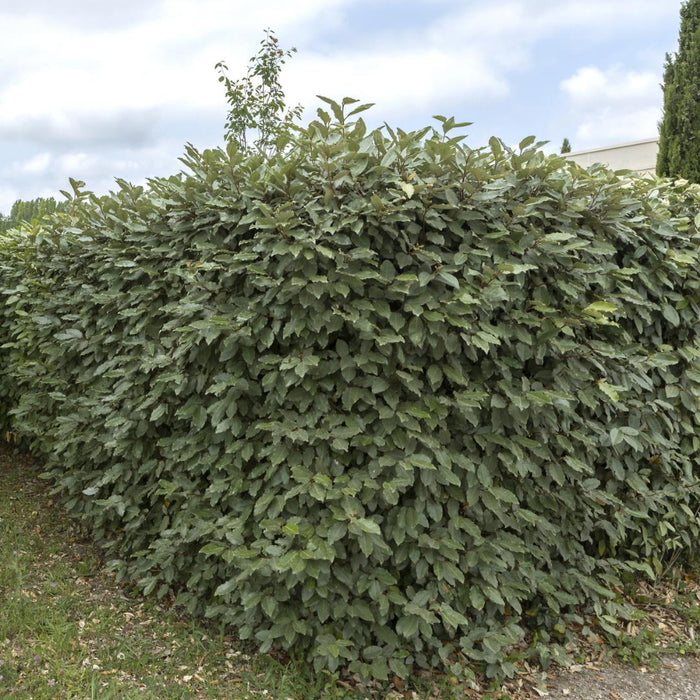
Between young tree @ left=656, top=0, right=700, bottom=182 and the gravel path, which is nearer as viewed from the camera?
the gravel path

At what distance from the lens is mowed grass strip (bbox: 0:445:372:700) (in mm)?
3066

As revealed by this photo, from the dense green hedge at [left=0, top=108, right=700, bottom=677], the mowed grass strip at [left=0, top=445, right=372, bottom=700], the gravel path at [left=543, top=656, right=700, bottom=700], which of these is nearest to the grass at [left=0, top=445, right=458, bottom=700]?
the mowed grass strip at [left=0, top=445, right=372, bottom=700]

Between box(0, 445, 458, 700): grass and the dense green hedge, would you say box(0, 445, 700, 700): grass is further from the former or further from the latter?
the dense green hedge

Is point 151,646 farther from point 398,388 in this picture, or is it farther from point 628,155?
point 628,155

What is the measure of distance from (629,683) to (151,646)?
241cm

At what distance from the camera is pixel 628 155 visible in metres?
15.7

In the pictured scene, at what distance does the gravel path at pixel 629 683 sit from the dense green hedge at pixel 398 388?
0.97 ft

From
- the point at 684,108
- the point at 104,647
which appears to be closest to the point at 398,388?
the point at 104,647

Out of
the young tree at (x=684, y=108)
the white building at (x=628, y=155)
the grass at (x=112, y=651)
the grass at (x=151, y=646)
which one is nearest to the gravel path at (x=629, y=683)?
the grass at (x=151, y=646)

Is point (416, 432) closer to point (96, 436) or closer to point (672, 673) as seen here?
point (672, 673)

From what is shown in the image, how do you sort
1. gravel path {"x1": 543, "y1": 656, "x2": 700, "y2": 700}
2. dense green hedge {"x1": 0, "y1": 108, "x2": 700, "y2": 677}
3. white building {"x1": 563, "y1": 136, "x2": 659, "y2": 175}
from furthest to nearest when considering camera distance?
1. white building {"x1": 563, "y1": 136, "x2": 659, "y2": 175}
2. gravel path {"x1": 543, "y1": 656, "x2": 700, "y2": 700}
3. dense green hedge {"x1": 0, "y1": 108, "x2": 700, "y2": 677}

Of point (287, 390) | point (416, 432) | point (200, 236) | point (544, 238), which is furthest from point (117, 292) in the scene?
point (544, 238)

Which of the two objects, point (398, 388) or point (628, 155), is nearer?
point (398, 388)

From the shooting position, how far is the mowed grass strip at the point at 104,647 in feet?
10.1
